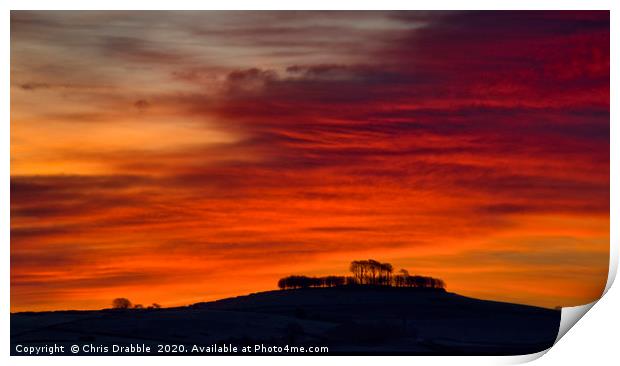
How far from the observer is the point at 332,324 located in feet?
11.7

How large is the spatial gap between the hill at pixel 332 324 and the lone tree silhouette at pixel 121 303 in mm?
23

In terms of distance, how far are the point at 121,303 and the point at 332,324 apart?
77 centimetres

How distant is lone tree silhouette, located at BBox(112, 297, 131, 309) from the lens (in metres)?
3.51

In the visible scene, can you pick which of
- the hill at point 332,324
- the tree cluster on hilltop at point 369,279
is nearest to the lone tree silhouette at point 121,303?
the hill at point 332,324

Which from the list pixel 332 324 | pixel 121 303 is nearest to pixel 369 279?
pixel 332 324

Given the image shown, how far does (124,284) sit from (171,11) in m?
1.00

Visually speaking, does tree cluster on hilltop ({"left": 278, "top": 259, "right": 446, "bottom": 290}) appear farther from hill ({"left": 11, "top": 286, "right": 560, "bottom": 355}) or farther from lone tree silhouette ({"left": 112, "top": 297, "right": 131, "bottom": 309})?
lone tree silhouette ({"left": 112, "top": 297, "right": 131, "bottom": 309})

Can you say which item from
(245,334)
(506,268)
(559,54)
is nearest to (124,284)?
(245,334)

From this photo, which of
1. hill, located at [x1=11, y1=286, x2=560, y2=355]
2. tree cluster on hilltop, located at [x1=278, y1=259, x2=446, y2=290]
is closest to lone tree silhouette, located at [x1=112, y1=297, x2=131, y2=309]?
hill, located at [x1=11, y1=286, x2=560, y2=355]

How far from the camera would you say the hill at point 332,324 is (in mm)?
3525

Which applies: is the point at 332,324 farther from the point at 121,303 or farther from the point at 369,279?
the point at 121,303

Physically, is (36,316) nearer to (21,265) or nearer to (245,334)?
(21,265)

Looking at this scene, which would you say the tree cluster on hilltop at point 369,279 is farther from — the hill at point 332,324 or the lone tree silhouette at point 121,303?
the lone tree silhouette at point 121,303

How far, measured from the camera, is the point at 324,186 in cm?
354
